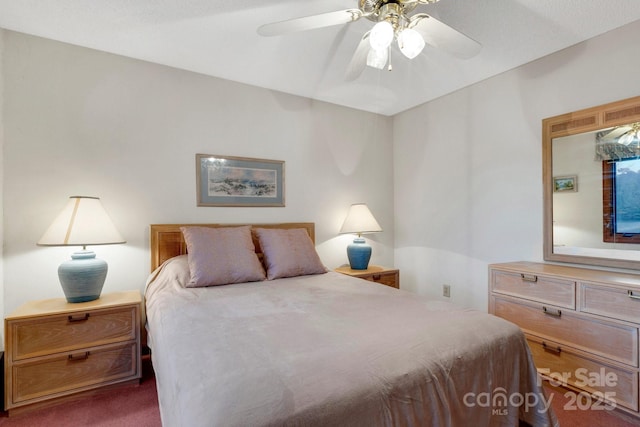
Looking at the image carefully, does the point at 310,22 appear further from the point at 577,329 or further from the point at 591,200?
the point at 577,329

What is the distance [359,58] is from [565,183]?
1871mm

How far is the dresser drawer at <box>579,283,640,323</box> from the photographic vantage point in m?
1.72

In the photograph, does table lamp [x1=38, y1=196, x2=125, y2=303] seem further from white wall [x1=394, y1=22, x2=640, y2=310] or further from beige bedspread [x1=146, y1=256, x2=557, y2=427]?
white wall [x1=394, y1=22, x2=640, y2=310]

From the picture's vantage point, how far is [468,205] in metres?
3.12

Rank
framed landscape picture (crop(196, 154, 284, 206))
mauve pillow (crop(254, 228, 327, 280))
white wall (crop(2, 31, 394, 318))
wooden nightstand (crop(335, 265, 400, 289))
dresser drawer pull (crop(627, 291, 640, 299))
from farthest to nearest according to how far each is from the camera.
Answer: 1. wooden nightstand (crop(335, 265, 400, 289))
2. framed landscape picture (crop(196, 154, 284, 206))
3. mauve pillow (crop(254, 228, 327, 280))
4. white wall (crop(2, 31, 394, 318))
5. dresser drawer pull (crop(627, 291, 640, 299))

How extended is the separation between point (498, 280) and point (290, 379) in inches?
81.0

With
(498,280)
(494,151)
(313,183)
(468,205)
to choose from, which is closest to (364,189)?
(313,183)

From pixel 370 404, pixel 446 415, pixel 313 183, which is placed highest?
pixel 313 183

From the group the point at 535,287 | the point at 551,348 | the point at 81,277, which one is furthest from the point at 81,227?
the point at 551,348

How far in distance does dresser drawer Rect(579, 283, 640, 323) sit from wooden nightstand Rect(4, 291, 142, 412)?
2898 mm

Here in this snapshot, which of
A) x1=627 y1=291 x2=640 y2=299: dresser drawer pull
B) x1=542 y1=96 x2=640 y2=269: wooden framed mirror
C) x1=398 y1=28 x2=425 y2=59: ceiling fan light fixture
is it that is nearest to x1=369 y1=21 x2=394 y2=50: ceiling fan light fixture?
x1=398 y1=28 x2=425 y2=59: ceiling fan light fixture

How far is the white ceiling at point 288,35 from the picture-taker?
190 cm

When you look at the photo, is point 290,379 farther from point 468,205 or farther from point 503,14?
point 468,205

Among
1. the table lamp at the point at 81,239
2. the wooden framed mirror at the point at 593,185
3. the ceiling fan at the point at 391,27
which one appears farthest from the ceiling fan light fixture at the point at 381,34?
the table lamp at the point at 81,239
